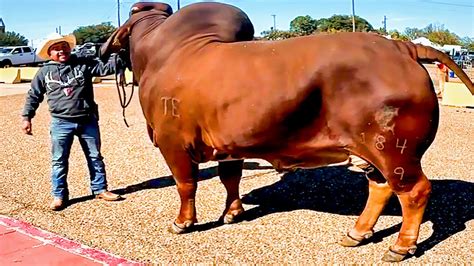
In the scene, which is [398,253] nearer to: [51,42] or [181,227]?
[181,227]

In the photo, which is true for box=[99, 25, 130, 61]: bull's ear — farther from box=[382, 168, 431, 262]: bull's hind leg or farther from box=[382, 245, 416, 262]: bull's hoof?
box=[382, 245, 416, 262]: bull's hoof

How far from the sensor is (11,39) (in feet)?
270

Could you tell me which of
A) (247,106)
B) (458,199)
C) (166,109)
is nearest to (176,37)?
(166,109)

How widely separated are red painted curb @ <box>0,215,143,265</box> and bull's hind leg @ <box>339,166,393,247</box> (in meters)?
1.68

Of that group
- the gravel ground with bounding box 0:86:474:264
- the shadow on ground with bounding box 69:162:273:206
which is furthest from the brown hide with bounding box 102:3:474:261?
the shadow on ground with bounding box 69:162:273:206

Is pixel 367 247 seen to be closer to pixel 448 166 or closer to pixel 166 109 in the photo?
pixel 166 109

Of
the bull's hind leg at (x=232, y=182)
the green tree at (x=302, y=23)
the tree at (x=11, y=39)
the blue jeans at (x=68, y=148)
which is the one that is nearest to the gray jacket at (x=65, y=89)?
the blue jeans at (x=68, y=148)

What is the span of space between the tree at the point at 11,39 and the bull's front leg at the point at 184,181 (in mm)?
81002

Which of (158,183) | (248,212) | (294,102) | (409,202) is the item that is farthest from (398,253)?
(158,183)

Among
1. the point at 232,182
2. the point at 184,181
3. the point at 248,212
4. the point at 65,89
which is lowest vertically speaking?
the point at 248,212

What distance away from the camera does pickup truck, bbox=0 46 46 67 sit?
3894 cm

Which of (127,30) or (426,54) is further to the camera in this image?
(127,30)

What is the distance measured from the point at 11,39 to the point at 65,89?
84.0 metres

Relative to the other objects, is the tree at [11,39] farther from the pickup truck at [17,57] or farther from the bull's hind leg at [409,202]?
the bull's hind leg at [409,202]
